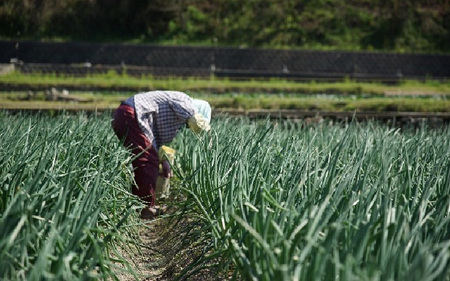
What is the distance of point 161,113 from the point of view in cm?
428

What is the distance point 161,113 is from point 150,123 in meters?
0.10

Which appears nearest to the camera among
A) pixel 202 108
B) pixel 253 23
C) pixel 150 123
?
pixel 150 123

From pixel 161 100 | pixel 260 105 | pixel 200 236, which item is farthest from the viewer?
pixel 260 105

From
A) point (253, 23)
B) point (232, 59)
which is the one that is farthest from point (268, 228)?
point (253, 23)

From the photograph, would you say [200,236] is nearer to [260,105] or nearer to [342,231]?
[342,231]

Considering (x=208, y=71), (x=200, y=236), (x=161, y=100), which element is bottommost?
(x=208, y=71)


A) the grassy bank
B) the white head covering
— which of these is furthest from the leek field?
the grassy bank

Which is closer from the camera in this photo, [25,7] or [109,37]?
[25,7]

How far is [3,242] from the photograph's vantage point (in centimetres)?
152

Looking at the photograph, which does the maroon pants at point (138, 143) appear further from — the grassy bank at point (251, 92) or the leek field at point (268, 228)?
the grassy bank at point (251, 92)

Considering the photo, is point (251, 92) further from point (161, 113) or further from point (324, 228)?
point (324, 228)

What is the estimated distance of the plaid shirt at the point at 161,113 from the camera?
4.16 metres

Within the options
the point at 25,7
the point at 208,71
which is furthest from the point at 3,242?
the point at 25,7

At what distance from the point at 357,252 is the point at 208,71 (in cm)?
1593
